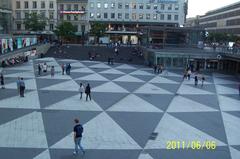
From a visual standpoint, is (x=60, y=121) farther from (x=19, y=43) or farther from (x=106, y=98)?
(x=19, y=43)

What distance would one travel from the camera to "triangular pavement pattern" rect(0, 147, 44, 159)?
14133 mm

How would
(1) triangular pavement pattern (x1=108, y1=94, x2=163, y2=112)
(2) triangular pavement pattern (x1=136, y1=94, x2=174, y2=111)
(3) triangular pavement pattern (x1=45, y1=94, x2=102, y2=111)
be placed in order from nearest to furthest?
(3) triangular pavement pattern (x1=45, y1=94, x2=102, y2=111)
(1) triangular pavement pattern (x1=108, y1=94, x2=163, y2=112)
(2) triangular pavement pattern (x1=136, y1=94, x2=174, y2=111)

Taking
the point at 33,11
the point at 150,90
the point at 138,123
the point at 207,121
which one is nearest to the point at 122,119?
the point at 138,123

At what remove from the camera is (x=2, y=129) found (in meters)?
17.8

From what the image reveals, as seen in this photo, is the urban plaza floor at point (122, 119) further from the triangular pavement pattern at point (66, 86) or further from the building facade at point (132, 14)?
the building facade at point (132, 14)

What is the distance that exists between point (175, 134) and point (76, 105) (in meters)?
8.64

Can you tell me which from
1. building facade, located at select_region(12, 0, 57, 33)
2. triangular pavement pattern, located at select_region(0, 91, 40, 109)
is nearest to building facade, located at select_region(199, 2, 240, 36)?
building facade, located at select_region(12, 0, 57, 33)

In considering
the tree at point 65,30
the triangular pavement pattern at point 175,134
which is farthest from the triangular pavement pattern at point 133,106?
the tree at point 65,30

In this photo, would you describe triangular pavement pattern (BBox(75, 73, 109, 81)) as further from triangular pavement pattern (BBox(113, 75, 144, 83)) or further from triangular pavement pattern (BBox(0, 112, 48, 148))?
triangular pavement pattern (BBox(0, 112, 48, 148))

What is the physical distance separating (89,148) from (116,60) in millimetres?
40133

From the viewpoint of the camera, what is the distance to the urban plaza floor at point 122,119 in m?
15.4

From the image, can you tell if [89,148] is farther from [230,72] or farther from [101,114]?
[230,72]
